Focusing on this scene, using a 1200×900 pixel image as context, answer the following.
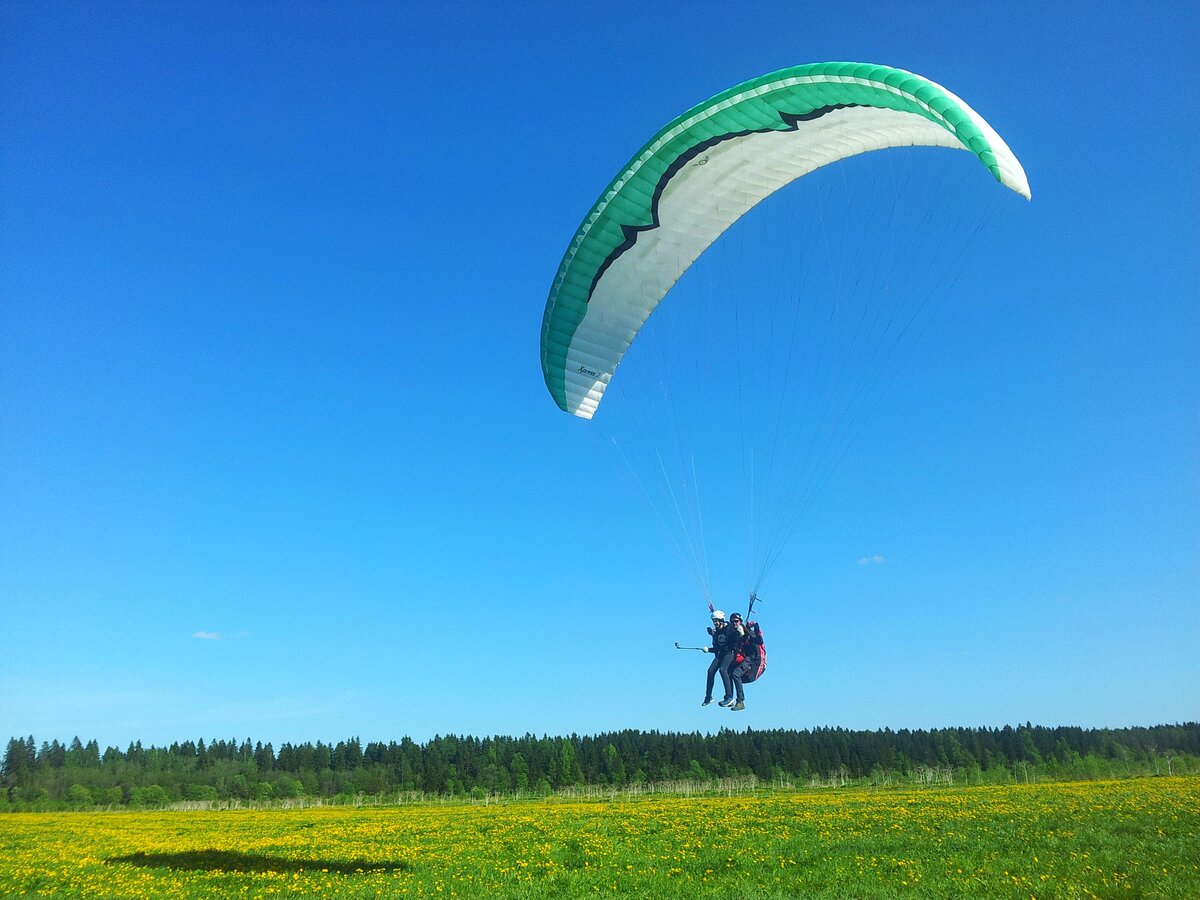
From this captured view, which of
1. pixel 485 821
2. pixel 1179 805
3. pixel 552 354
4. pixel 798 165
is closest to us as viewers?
pixel 798 165

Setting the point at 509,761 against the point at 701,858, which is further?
the point at 509,761

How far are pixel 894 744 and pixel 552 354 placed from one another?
292ft

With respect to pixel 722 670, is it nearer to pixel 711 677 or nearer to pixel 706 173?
pixel 711 677

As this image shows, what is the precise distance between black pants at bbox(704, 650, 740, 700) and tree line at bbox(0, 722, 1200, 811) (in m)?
57.5

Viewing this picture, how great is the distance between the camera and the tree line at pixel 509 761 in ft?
238

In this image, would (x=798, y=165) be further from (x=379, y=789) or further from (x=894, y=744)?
(x=894, y=744)

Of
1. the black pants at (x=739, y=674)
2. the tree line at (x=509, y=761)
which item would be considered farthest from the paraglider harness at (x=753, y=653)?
the tree line at (x=509, y=761)

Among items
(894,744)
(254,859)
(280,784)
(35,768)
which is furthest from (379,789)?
(254,859)

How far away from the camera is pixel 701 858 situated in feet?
39.8

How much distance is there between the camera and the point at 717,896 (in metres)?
9.14

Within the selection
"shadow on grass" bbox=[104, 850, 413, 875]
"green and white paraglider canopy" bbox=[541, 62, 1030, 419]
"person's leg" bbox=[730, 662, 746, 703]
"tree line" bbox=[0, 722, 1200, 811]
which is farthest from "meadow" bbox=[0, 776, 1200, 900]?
"tree line" bbox=[0, 722, 1200, 811]

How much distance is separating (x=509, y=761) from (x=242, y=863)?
71207 millimetres

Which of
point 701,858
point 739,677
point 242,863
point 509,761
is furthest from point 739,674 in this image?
point 509,761

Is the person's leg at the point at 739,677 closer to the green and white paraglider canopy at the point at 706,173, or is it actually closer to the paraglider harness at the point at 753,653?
the paraglider harness at the point at 753,653
